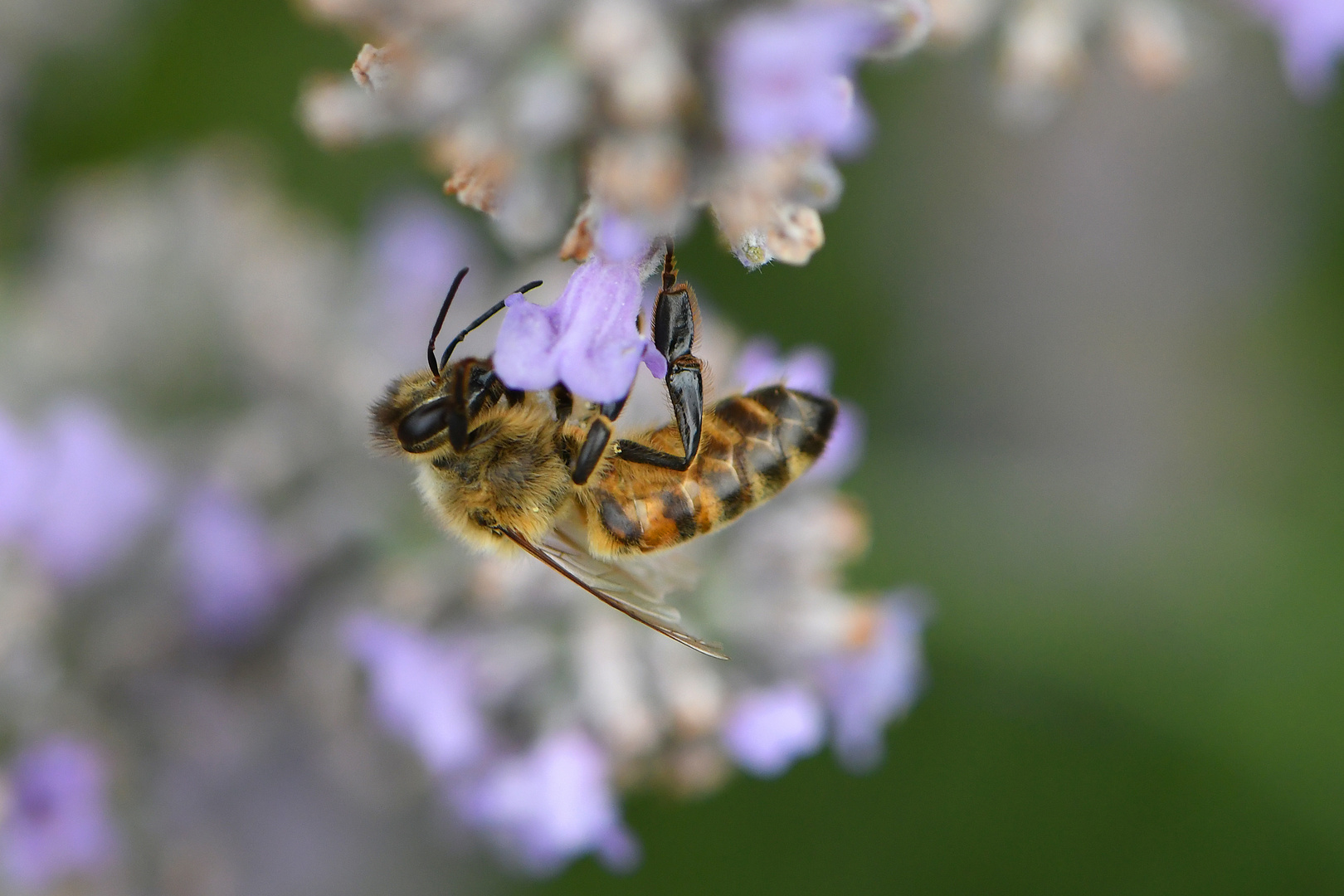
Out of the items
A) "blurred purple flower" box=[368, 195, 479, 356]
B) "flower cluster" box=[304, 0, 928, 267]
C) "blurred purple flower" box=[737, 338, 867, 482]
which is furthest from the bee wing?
"blurred purple flower" box=[368, 195, 479, 356]

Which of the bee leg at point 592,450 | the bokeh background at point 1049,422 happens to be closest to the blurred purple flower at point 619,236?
the bee leg at point 592,450

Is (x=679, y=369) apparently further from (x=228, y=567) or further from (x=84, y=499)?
(x=84, y=499)

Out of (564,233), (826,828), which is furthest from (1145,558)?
(564,233)

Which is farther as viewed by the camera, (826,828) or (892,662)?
(826,828)

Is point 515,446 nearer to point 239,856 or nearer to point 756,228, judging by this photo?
point 756,228

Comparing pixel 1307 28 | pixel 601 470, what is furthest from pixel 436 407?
pixel 1307 28

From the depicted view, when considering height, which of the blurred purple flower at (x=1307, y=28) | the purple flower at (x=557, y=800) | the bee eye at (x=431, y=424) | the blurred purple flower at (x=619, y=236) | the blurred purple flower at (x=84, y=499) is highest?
the blurred purple flower at (x=1307, y=28)

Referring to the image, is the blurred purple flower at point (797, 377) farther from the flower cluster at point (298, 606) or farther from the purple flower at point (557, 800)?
the purple flower at point (557, 800)
